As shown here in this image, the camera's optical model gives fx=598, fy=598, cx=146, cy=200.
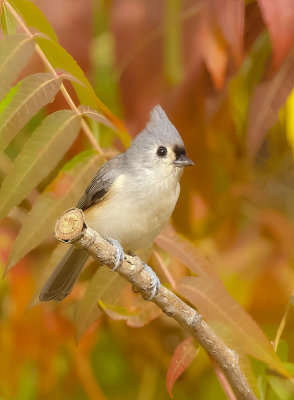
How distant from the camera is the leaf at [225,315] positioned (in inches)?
54.1

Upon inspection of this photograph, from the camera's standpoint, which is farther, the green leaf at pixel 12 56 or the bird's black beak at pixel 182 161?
the bird's black beak at pixel 182 161

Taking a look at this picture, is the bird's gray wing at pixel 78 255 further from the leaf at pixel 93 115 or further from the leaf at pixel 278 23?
the leaf at pixel 278 23

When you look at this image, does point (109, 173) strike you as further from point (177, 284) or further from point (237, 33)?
point (237, 33)

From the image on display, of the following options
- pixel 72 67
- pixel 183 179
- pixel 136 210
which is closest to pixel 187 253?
pixel 136 210

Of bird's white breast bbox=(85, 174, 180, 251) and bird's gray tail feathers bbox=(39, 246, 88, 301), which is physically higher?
bird's white breast bbox=(85, 174, 180, 251)

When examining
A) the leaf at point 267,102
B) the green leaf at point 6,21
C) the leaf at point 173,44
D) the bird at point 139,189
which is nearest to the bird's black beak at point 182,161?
the bird at point 139,189

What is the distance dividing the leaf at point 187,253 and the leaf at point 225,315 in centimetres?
2

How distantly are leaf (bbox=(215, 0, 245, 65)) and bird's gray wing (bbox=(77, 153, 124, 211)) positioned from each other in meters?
0.43

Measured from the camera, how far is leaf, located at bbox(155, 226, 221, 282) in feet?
4.82

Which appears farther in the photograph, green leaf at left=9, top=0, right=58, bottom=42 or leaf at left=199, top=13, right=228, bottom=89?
leaf at left=199, top=13, right=228, bottom=89

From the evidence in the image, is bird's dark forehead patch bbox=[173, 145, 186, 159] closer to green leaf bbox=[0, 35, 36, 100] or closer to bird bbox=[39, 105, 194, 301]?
bird bbox=[39, 105, 194, 301]

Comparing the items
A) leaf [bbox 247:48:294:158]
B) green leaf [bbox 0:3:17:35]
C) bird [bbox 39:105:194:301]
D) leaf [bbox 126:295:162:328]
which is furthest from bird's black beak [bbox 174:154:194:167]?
green leaf [bbox 0:3:17:35]

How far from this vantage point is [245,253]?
6.48ft

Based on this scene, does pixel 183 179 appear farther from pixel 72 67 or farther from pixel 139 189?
pixel 72 67
